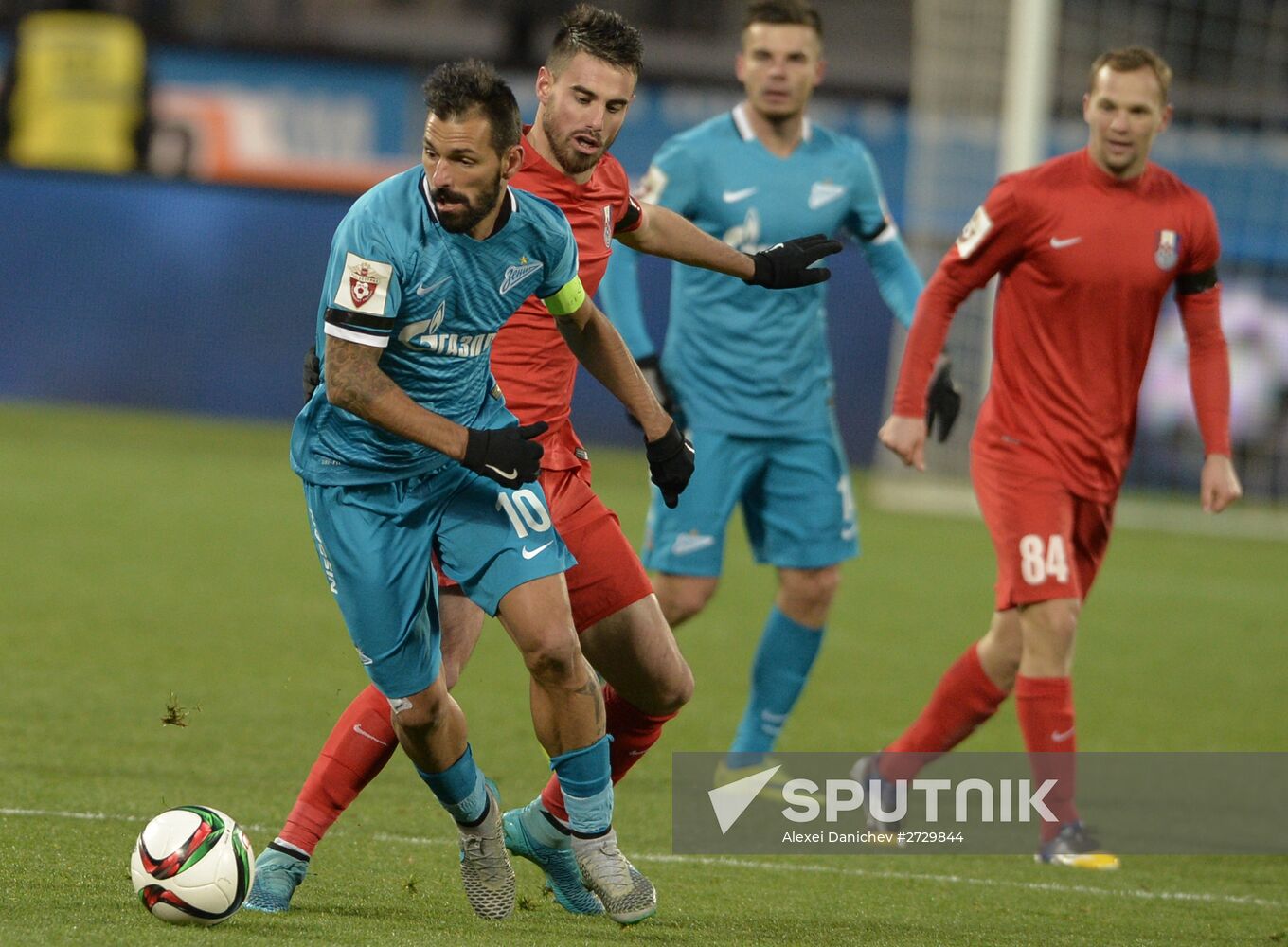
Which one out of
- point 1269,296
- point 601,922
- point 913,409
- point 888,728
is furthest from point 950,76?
point 601,922

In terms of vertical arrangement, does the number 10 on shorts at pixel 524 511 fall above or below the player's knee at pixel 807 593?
above

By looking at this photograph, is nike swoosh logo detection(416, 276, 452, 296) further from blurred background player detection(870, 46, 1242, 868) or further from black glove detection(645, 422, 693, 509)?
blurred background player detection(870, 46, 1242, 868)

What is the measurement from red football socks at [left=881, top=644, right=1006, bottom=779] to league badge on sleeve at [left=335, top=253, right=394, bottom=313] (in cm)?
253

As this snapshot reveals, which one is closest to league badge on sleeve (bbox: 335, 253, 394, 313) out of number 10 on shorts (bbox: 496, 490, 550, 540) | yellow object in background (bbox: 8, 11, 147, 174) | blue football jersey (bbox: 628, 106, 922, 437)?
number 10 on shorts (bbox: 496, 490, 550, 540)

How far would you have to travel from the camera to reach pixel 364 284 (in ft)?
13.0

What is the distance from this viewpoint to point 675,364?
6.51m

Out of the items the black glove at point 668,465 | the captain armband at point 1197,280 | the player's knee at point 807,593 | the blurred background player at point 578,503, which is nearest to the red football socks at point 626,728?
the blurred background player at point 578,503

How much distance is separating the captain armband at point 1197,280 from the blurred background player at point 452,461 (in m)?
2.20

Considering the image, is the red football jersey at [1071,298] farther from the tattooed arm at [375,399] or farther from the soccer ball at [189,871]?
the soccer ball at [189,871]

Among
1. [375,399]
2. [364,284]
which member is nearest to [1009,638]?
[375,399]

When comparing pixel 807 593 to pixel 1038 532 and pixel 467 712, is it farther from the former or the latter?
pixel 467 712

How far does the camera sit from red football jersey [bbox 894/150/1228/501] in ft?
18.5

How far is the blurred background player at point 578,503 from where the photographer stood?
4598mm

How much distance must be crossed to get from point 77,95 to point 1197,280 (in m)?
14.3
